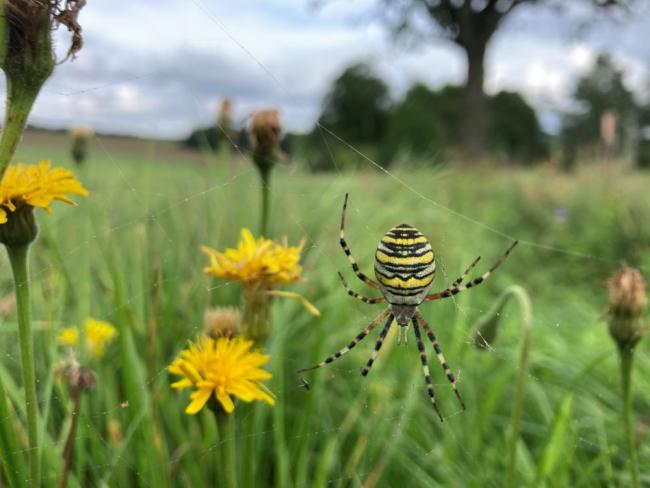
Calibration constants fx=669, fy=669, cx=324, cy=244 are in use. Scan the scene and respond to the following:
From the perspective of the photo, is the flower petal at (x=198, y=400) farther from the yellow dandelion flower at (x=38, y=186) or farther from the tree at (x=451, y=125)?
the tree at (x=451, y=125)

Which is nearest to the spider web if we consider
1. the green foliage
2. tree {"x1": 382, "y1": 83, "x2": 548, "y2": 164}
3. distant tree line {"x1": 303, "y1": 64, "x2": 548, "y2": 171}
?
distant tree line {"x1": 303, "y1": 64, "x2": 548, "y2": 171}

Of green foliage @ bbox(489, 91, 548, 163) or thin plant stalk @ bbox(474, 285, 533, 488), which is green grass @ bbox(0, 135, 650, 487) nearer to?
thin plant stalk @ bbox(474, 285, 533, 488)

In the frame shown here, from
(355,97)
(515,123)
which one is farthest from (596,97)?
(355,97)

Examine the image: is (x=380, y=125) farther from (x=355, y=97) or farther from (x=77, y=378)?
(x=77, y=378)

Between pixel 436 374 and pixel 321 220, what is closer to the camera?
pixel 436 374

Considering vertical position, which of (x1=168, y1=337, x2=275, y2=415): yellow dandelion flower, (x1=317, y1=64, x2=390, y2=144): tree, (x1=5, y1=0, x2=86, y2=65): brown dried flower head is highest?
→ (x1=317, y1=64, x2=390, y2=144): tree

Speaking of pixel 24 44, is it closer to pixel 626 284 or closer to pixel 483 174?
pixel 626 284

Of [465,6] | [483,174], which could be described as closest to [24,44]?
[483,174]
